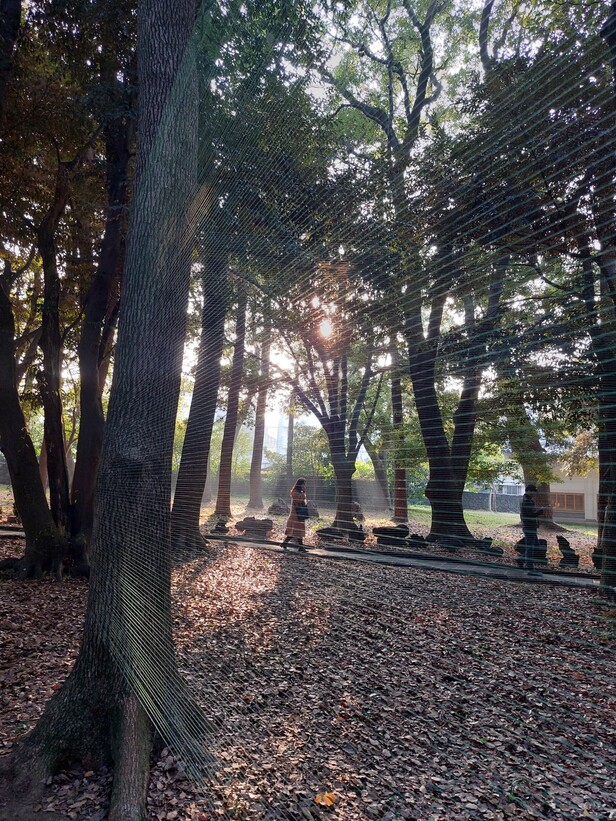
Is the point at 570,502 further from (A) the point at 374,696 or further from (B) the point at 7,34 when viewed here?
(B) the point at 7,34

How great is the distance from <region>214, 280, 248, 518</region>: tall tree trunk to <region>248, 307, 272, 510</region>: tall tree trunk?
0.17m

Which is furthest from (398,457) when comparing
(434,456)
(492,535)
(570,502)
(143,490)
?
(570,502)

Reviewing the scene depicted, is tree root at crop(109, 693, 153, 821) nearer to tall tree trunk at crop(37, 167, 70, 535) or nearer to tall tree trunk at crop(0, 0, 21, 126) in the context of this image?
tall tree trunk at crop(37, 167, 70, 535)

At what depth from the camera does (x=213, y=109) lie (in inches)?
117

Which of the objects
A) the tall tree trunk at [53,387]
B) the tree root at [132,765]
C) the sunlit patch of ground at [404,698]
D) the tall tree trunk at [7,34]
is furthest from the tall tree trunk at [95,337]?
the tree root at [132,765]

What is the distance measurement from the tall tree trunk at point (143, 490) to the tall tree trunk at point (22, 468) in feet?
7.06

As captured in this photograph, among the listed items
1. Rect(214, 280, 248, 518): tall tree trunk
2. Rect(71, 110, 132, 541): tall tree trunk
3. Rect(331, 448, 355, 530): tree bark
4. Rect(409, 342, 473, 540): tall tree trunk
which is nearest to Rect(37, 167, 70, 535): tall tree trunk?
Rect(71, 110, 132, 541): tall tree trunk

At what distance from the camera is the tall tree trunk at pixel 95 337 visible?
13.7 ft

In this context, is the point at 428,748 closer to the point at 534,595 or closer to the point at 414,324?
the point at 534,595

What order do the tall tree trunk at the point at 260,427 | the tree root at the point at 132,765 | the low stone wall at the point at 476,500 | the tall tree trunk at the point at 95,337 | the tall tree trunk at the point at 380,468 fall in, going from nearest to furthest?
the tree root at the point at 132,765
the low stone wall at the point at 476,500
the tall tree trunk at the point at 380,468
the tall tree trunk at the point at 260,427
the tall tree trunk at the point at 95,337

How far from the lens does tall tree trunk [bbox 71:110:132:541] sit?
4.17 m

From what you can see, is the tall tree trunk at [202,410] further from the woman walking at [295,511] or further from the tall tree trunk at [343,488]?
the tall tree trunk at [343,488]

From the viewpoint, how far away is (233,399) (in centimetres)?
425

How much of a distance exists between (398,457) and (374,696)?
3.61ft
